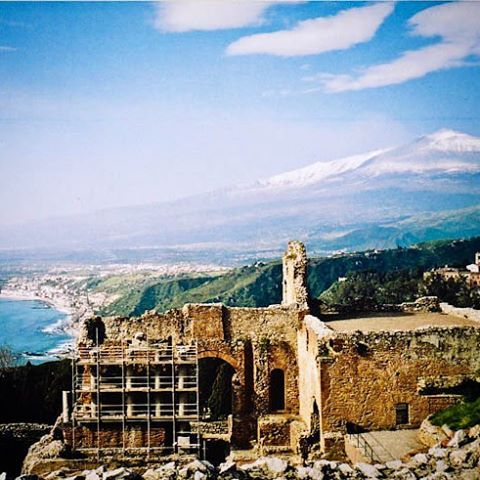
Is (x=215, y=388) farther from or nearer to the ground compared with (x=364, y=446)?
nearer to the ground

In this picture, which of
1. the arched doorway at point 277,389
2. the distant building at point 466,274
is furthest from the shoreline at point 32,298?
the arched doorway at point 277,389

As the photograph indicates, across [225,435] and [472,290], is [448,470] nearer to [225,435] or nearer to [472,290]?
[225,435]

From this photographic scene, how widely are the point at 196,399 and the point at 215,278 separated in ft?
301

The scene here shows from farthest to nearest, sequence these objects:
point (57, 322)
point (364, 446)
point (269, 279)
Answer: point (57, 322) < point (269, 279) < point (364, 446)

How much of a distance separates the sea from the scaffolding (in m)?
46.8

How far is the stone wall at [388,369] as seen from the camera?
63.5 ft

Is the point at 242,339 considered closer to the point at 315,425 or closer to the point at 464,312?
the point at 315,425

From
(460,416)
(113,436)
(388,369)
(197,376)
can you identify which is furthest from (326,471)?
(113,436)

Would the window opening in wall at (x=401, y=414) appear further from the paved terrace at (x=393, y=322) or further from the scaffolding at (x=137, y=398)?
the scaffolding at (x=137, y=398)

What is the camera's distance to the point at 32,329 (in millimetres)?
105125

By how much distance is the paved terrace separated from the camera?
2147cm

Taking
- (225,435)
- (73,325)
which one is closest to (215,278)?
(73,325)

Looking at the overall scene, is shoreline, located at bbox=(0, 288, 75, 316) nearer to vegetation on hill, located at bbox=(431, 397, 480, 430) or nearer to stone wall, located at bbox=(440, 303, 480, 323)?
stone wall, located at bbox=(440, 303, 480, 323)

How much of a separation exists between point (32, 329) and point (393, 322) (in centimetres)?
8946
